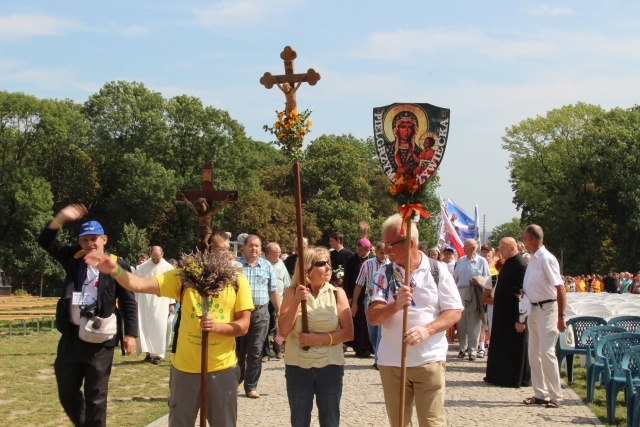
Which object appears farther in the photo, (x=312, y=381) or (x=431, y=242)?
(x=431, y=242)

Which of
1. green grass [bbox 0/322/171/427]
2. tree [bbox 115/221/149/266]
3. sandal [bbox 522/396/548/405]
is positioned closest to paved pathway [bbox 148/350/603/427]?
sandal [bbox 522/396/548/405]

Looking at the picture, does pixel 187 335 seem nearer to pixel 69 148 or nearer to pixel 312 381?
pixel 312 381

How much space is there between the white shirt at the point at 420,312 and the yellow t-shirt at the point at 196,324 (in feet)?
3.66

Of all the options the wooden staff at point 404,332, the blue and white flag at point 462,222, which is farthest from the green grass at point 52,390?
the blue and white flag at point 462,222

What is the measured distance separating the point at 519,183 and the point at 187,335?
68.7 meters

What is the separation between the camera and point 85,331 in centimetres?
746

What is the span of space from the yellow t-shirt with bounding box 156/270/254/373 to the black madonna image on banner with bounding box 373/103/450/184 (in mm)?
1552

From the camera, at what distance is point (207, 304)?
6.65m

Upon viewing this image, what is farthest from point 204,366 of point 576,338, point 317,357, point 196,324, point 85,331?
point 576,338

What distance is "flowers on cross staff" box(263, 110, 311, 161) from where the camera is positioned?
22.9ft

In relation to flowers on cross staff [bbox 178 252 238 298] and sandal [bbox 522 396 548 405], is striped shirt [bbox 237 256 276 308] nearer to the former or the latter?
sandal [bbox 522 396 548 405]

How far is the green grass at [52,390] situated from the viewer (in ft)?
34.4

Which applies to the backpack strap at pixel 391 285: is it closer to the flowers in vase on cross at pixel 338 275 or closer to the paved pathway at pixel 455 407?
the paved pathway at pixel 455 407

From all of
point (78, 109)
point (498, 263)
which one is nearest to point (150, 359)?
point (498, 263)
